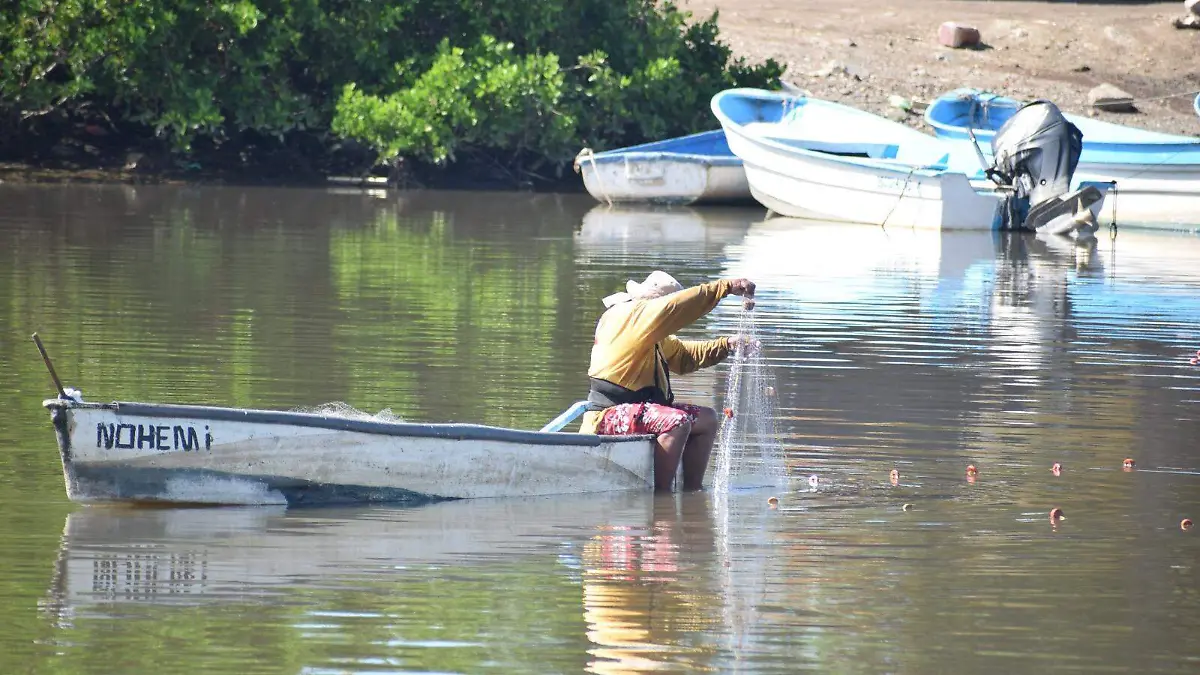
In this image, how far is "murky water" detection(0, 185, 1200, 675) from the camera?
24.5 feet

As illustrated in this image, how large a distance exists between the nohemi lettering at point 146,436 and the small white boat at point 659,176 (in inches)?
877

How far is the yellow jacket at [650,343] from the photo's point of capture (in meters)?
9.81

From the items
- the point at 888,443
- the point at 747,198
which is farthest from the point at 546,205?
the point at 888,443

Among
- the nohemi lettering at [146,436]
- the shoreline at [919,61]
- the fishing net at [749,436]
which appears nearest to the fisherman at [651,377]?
the fishing net at [749,436]

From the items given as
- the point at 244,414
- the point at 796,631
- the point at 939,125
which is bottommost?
the point at 796,631

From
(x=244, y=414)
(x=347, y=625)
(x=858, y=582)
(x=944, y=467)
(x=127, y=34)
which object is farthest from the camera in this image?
(x=127, y=34)

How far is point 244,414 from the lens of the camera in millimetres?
9227

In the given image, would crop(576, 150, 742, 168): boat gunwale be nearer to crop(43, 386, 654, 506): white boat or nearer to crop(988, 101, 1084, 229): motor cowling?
crop(988, 101, 1084, 229): motor cowling

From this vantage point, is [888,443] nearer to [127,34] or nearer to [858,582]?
[858,582]

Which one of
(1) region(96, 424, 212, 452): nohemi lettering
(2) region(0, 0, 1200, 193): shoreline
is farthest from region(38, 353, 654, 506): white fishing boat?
(2) region(0, 0, 1200, 193): shoreline

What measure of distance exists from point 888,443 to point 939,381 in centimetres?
250

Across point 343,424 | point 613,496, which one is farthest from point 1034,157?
point 343,424

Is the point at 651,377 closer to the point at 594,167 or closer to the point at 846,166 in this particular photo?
the point at 846,166

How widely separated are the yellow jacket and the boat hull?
0.35m
